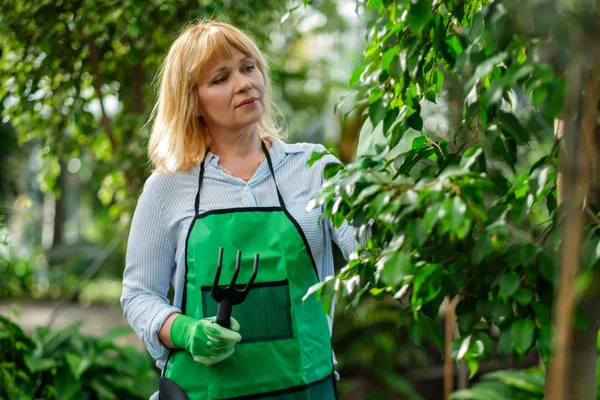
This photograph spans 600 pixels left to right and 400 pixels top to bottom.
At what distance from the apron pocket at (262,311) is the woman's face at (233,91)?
1.57 ft

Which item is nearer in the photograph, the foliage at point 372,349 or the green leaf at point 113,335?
the green leaf at point 113,335

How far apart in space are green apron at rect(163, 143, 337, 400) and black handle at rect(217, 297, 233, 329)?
108mm

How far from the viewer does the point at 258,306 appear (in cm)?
196

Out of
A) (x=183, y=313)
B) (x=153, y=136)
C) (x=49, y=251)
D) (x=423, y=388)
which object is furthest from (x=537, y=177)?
(x=49, y=251)

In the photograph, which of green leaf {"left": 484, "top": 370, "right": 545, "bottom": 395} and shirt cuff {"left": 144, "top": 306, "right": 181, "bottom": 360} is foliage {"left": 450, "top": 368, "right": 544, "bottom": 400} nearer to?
green leaf {"left": 484, "top": 370, "right": 545, "bottom": 395}

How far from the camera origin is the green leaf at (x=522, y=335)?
1293 millimetres

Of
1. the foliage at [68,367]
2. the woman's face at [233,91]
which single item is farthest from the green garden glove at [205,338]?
the foliage at [68,367]

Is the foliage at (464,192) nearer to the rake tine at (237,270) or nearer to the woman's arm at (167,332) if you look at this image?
the rake tine at (237,270)

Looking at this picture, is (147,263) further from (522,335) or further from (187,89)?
(522,335)

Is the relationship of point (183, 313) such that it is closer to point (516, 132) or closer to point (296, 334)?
point (296, 334)

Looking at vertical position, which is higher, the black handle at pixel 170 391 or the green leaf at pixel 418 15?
the green leaf at pixel 418 15

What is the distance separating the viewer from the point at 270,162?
2.11 m

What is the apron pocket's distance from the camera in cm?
195

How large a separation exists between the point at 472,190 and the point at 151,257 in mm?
1083
